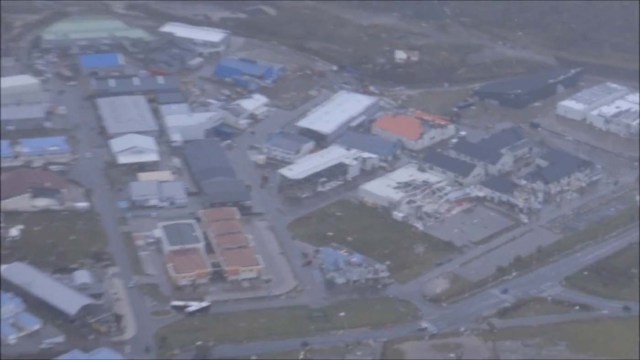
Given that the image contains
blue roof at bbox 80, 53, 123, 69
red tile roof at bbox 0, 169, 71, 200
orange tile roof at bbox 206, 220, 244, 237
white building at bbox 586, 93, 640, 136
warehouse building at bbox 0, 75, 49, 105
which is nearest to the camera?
orange tile roof at bbox 206, 220, 244, 237

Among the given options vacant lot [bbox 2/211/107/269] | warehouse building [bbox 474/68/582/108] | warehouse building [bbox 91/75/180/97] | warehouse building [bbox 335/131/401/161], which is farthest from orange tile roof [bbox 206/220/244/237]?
warehouse building [bbox 474/68/582/108]

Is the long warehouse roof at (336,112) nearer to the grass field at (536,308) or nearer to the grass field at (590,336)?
the grass field at (536,308)

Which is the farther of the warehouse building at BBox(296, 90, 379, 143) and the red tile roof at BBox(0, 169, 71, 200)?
the warehouse building at BBox(296, 90, 379, 143)

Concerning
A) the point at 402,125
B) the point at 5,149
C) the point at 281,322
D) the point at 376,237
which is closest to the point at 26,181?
the point at 5,149

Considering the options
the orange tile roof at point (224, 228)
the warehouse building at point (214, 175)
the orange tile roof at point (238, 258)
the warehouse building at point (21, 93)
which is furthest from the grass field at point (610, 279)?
the warehouse building at point (21, 93)

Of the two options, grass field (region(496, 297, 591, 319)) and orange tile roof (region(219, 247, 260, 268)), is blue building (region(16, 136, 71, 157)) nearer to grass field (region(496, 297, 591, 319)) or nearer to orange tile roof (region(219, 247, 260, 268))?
orange tile roof (region(219, 247, 260, 268))
